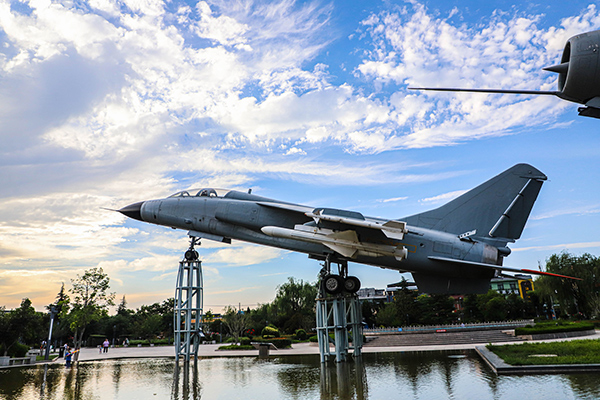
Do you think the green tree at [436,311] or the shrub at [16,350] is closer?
the shrub at [16,350]

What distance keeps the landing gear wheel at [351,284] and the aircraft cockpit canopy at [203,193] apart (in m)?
6.40

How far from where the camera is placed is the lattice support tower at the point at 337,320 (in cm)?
1498

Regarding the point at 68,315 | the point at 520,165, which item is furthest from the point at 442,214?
the point at 68,315

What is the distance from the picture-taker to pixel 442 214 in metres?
→ 15.9

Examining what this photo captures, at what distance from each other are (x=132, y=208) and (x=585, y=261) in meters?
46.9

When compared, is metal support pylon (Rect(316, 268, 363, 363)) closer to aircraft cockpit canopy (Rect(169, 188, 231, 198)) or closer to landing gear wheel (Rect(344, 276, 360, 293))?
landing gear wheel (Rect(344, 276, 360, 293))

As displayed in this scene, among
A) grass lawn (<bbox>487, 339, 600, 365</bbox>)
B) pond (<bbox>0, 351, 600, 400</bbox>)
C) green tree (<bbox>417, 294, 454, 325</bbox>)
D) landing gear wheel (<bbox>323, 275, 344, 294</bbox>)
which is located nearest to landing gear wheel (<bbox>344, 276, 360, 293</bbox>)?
landing gear wheel (<bbox>323, 275, 344, 294</bbox>)

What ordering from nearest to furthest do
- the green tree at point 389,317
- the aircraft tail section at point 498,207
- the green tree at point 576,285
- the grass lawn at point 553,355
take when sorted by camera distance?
the grass lawn at point 553,355 < the aircraft tail section at point 498,207 < the green tree at point 576,285 < the green tree at point 389,317

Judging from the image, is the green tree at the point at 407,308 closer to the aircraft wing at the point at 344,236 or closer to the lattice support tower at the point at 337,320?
the lattice support tower at the point at 337,320

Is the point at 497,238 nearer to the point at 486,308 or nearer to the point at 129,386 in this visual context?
the point at 129,386

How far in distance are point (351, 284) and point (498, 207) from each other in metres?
6.49

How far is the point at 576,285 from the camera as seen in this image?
4175cm

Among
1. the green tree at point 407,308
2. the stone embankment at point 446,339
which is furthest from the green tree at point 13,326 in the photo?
the green tree at point 407,308

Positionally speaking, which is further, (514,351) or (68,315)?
(68,315)
